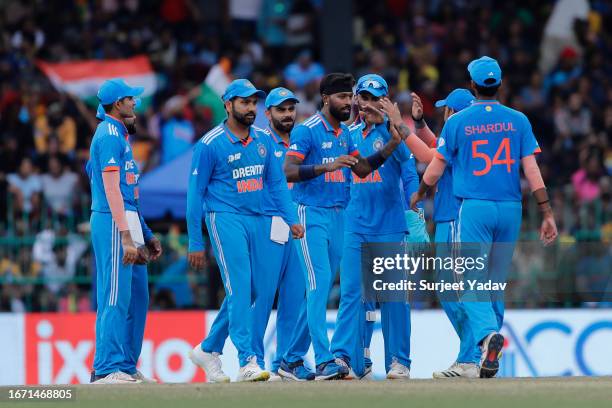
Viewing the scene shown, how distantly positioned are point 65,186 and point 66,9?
19.0 ft

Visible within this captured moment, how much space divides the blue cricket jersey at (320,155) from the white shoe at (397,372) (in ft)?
4.71

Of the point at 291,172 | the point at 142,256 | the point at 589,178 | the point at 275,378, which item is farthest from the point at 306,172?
the point at 589,178

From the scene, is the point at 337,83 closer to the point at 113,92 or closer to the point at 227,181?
the point at 227,181

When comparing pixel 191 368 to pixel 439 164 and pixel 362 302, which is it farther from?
pixel 439 164

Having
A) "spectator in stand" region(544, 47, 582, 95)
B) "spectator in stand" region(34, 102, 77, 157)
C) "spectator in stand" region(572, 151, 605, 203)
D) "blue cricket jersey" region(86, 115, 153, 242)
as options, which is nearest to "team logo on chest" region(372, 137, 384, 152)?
"blue cricket jersey" region(86, 115, 153, 242)

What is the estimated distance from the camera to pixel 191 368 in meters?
17.5

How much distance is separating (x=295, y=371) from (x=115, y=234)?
195cm

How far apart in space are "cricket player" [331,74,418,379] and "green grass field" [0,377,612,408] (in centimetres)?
104

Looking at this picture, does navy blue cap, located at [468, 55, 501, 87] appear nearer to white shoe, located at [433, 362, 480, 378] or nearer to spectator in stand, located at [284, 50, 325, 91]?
white shoe, located at [433, 362, 480, 378]

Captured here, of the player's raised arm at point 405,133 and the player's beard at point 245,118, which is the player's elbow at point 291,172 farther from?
the player's raised arm at point 405,133

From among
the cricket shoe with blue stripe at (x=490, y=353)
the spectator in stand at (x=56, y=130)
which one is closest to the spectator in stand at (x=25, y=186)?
the spectator in stand at (x=56, y=130)

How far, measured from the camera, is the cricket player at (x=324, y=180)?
12.4 meters

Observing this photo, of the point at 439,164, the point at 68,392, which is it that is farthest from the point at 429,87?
the point at 68,392

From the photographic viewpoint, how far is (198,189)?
1232 cm
